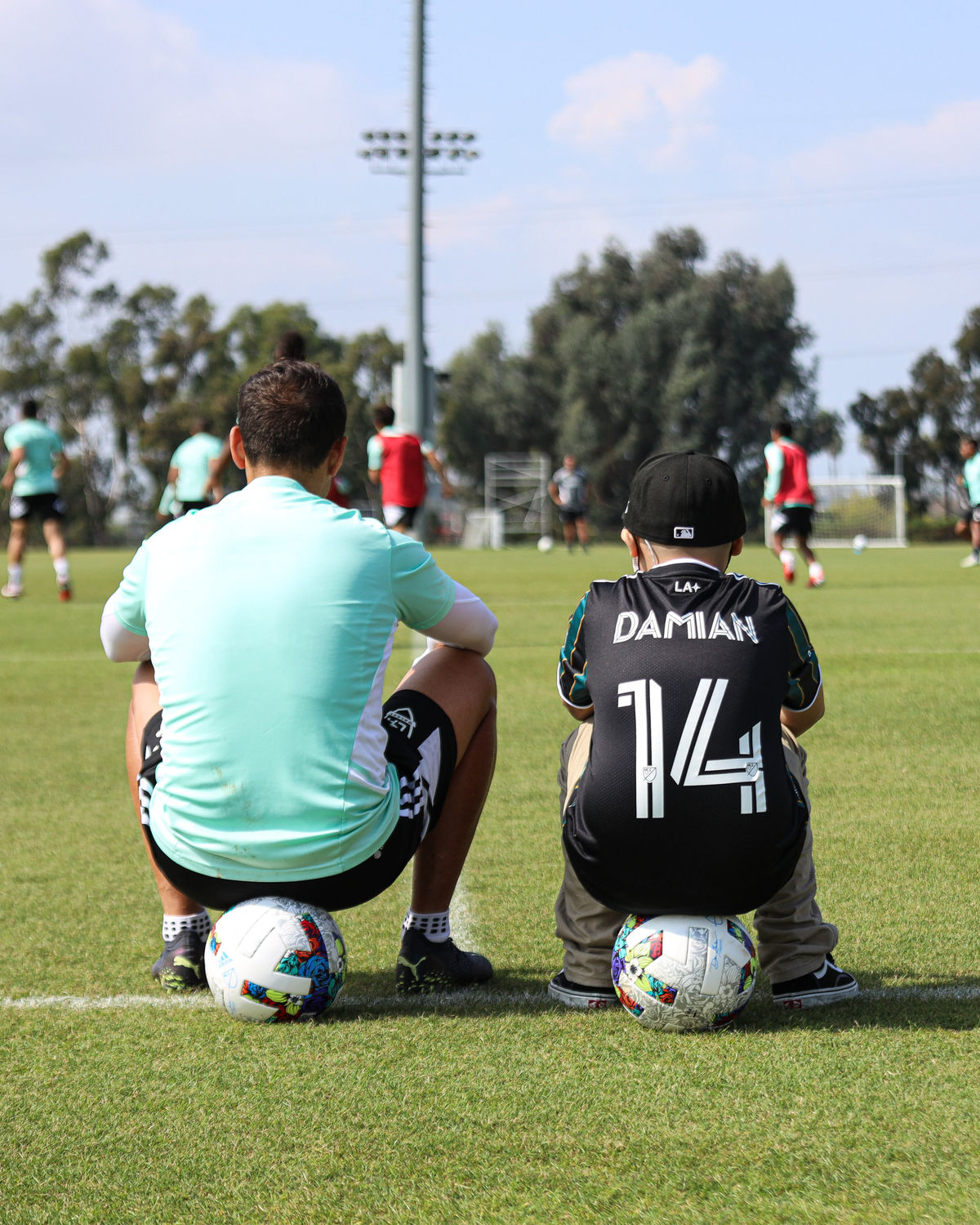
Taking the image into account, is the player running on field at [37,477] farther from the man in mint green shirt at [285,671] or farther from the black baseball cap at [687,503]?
the black baseball cap at [687,503]

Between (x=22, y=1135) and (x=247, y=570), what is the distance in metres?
1.18

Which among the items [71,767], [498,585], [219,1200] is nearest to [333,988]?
[219,1200]

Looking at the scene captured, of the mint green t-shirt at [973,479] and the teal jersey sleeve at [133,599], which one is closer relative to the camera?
the teal jersey sleeve at [133,599]

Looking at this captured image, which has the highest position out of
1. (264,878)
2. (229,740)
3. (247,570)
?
(247,570)

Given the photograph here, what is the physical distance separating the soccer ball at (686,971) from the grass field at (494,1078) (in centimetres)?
5

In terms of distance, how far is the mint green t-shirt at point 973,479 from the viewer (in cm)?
2495

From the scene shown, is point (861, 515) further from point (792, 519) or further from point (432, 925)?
point (432, 925)

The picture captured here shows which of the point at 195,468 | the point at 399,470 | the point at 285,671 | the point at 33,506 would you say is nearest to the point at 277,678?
the point at 285,671

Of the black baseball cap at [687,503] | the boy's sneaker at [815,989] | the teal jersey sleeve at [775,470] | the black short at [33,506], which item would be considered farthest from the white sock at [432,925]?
the teal jersey sleeve at [775,470]

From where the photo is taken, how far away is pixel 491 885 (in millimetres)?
4453

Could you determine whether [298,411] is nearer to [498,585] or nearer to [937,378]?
[498,585]

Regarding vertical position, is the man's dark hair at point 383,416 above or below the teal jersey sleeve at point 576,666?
above

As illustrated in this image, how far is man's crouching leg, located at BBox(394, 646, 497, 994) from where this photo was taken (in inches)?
135

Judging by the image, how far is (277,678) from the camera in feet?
9.77
